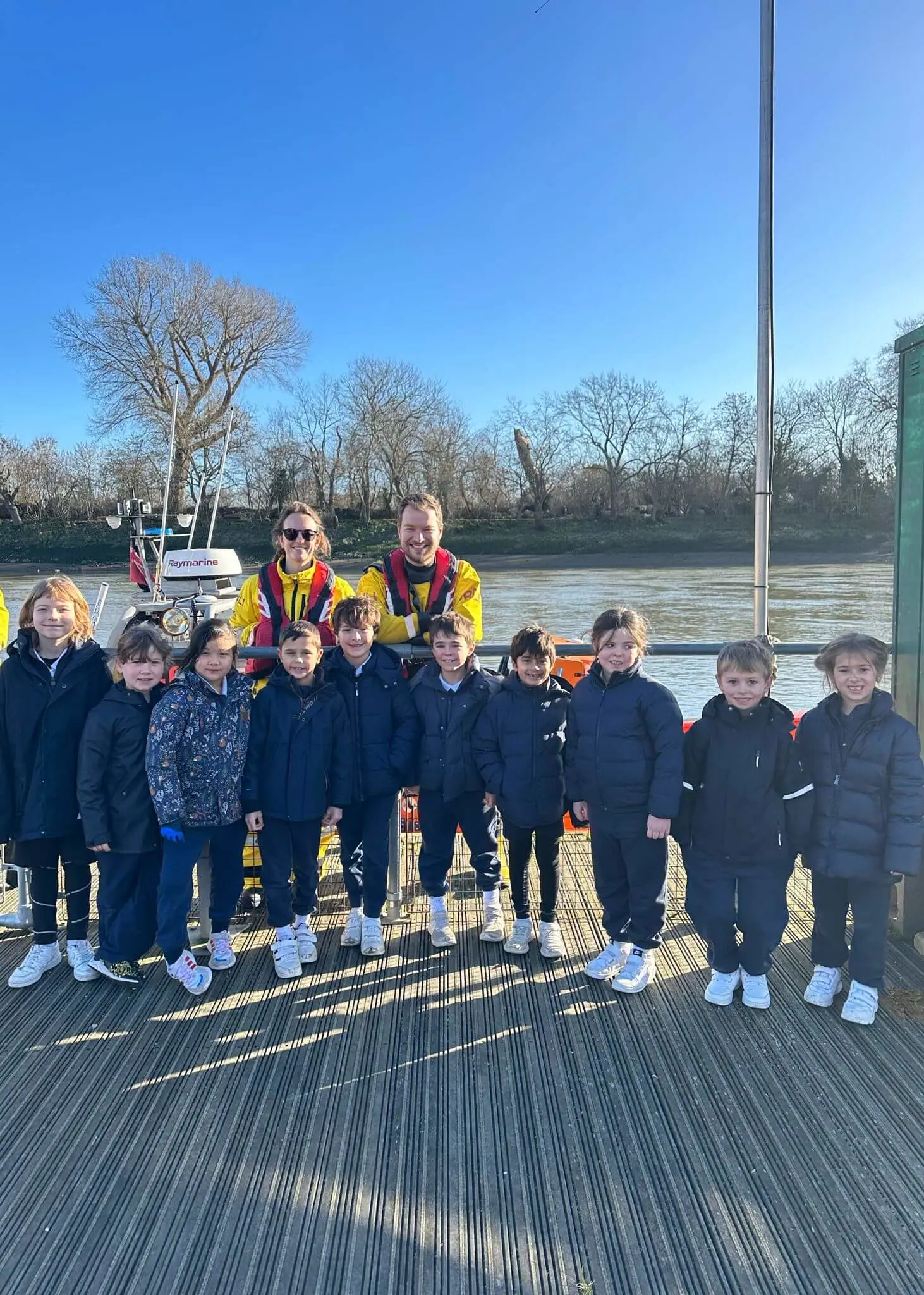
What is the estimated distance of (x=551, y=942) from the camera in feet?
9.12

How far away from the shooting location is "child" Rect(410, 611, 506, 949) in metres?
2.77

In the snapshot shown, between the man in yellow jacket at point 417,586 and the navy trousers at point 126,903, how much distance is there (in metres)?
1.16

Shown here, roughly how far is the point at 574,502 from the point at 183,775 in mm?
47342

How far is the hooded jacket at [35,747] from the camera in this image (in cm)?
258

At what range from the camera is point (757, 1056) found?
87.7 inches

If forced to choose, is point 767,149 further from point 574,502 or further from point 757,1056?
point 574,502

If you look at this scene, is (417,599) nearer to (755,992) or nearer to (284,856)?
(284,856)

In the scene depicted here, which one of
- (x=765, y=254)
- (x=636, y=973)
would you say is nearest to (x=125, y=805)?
(x=636, y=973)

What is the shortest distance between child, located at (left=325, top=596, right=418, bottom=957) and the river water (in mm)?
7739

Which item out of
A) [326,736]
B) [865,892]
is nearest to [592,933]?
[865,892]

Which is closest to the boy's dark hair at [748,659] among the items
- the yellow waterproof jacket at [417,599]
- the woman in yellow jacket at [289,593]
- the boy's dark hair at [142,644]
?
the yellow waterproof jacket at [417,599]

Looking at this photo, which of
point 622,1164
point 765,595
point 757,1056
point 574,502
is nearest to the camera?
point 622,1164

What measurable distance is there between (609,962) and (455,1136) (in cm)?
90

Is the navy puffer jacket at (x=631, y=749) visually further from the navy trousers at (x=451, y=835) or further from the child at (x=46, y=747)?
the child at (x=46, y=747)
